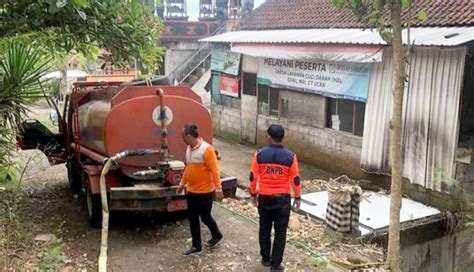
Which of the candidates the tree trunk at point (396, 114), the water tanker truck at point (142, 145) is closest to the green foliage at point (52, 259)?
the water tanker truck at point (142, 145)

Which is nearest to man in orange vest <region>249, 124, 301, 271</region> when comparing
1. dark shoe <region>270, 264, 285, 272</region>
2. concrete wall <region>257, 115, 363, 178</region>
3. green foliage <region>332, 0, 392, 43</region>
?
dark shoe <region>270, 264, 285, 272</region>

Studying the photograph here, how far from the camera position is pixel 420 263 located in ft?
27.8

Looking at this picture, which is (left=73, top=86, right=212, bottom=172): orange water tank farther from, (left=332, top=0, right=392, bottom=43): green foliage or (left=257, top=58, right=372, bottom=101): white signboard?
(left=257, top=58, right=372, bottom=101): white signboard

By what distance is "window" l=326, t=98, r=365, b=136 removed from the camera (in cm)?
1110

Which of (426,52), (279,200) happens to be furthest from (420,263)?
(279,200)

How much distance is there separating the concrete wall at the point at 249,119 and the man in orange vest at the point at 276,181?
951cm

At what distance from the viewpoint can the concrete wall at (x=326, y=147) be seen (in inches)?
443

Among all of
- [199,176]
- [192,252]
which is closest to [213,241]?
[192,252]

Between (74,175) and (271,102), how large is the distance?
6.66 meters

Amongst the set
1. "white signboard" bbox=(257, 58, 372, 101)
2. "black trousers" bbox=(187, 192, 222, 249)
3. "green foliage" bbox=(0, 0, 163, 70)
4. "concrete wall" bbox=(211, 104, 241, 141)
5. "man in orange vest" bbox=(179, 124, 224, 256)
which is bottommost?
"concrete wall" bbox=(211, 104, 241, 141)

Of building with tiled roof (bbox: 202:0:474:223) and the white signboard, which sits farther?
the white signboard

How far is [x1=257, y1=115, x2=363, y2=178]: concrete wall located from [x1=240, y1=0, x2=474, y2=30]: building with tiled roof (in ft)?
8.84

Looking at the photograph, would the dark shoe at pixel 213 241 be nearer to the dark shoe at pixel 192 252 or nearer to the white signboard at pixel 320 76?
the dark shoe at pixel 192 252

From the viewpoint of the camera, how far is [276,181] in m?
5.21
